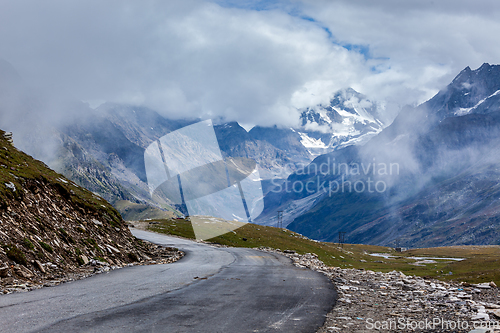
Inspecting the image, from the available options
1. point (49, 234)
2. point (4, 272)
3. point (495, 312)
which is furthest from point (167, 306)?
point (49, 234)

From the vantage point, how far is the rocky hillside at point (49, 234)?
762 inches

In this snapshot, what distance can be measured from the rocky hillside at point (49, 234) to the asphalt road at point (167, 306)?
2898 mm

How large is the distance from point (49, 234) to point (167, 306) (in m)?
15.5

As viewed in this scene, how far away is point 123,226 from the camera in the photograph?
3797cm

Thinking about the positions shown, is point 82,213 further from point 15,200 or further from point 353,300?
point 353,300

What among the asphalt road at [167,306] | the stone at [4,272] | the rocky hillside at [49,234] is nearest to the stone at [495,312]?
the asphalt road at [167,306]

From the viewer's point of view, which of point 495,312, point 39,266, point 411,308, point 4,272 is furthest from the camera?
point 39,266

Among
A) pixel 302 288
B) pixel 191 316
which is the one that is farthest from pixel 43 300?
pixel 302 288

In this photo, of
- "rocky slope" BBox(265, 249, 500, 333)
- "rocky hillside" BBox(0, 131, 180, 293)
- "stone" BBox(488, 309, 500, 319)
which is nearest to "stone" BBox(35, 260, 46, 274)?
"rocky hillside" BBox(0, 131, 180, 293)

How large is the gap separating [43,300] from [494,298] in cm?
1972

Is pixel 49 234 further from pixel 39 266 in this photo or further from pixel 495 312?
pixel 495 312

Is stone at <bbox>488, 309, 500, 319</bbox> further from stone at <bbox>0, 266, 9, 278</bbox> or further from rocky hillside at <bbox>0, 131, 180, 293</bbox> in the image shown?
stone at <bbox>0, 266, 9, 278</bbox>

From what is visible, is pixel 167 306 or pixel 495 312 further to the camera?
pixel 167 306

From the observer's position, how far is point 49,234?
79.8ft
